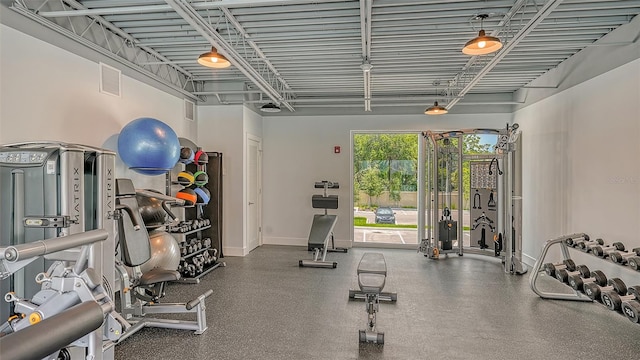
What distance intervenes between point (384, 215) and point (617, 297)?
4.66 metres

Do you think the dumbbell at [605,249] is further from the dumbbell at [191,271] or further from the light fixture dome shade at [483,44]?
the dumbbell at [191,271]

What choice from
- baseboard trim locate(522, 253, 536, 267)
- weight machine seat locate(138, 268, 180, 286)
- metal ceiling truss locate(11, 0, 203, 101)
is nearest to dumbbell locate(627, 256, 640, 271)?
baseboard trim locate(522, 253, 536, 267)

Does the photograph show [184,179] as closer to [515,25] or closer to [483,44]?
[483,44]

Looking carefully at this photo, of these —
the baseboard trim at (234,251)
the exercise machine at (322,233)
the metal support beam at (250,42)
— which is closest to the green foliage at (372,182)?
the exercise machine at (322,233)

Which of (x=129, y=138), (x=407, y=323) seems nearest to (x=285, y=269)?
(x=407, y=323)

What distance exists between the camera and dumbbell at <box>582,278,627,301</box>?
3415mm

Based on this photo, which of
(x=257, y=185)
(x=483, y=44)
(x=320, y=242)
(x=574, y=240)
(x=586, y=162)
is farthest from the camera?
(x=257, y=185)

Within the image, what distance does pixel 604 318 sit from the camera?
12.3 feet

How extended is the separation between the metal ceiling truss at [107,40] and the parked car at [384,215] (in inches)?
183

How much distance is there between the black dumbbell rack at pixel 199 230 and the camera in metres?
5.07

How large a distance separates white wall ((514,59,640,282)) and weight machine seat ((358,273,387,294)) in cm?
285

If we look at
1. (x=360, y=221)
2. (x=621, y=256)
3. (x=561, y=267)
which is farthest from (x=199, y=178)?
(x=621, y=256)

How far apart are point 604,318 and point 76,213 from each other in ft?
17.3

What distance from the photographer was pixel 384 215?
7.70 metres
